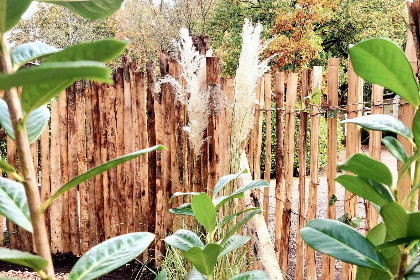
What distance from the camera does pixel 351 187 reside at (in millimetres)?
457

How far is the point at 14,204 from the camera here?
38cm

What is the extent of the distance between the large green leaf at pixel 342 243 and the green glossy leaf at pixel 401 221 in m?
0.05

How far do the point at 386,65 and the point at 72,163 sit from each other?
3.35 meters

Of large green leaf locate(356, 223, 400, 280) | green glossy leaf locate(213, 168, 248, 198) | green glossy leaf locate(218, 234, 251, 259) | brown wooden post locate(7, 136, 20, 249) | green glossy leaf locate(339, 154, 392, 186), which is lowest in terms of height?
brown wooden post locate(7, 136, 20, 249)

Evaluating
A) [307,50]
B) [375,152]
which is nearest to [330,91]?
[375,152]

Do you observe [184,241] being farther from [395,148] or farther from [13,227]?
[13,227]

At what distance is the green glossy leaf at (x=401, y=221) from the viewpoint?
37 cm

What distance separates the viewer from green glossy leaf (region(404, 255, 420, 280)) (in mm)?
399

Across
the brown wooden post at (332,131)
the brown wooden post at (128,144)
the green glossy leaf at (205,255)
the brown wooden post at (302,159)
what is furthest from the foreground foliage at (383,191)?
the brown wooden post at (128,144)

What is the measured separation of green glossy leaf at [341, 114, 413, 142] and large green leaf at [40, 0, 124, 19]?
27 centimetres

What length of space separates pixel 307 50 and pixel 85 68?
A: 10282mm

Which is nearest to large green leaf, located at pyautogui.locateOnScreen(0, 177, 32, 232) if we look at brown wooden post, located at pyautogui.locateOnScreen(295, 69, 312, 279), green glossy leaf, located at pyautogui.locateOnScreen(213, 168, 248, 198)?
green glossy leaf, located at pyautogui.locateOnScreen(213, 168, 248, 198)

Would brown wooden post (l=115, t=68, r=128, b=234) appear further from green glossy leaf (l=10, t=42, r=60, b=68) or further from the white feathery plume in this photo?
green glossy leaf (l=10, t=42, r=60, b=68)

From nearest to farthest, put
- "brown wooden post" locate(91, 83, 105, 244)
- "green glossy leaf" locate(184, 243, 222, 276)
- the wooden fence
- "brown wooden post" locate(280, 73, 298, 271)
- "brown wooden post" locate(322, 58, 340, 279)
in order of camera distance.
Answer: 1. "green glossy leaf" locate(184, 243, 222, 276)
2. "brown wooden post" locate(322, 58, 340, 279)
3. "brown wooden post" locate(280, 73, 298, 271)
4. the wooden fence
5. "brown wooden post" locate(91, 83, 105, 244)
